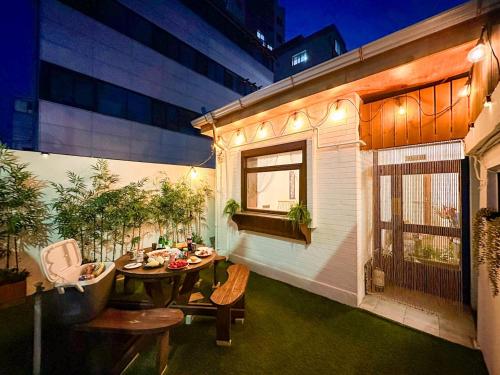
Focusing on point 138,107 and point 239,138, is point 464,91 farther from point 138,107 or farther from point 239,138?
point 138,107

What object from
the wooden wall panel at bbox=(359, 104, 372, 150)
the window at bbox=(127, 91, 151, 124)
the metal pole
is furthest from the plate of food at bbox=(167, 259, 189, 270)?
the window at bbox=(127, 91, 151, 124)

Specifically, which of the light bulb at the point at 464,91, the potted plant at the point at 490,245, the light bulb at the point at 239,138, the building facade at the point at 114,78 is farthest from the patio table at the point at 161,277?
the building facade at the point at 114,78

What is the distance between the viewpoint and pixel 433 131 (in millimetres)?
2842

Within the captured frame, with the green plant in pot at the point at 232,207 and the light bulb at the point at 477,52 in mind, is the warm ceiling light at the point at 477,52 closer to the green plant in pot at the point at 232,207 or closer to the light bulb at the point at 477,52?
the light bulb at the point at 477,52

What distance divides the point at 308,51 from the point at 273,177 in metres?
12.9

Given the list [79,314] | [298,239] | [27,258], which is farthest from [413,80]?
[27,258]

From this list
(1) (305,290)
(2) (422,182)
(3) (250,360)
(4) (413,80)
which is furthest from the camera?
(1) (305,290)

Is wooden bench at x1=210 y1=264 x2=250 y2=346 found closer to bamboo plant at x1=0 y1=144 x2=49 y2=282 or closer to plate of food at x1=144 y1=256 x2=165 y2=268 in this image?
plate of food at x1=144 y1=256 x2=165 y2=268

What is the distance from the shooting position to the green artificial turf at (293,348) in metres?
1.98

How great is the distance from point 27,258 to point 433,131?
20.9 feet

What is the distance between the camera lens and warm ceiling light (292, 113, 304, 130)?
3.70 meters

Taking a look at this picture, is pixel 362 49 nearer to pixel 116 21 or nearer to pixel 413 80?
pixel 413 80

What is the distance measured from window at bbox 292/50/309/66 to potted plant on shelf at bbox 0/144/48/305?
1577 centimetres

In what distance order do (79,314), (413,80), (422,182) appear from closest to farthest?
(79,314) < (413,80) < (422,182)
